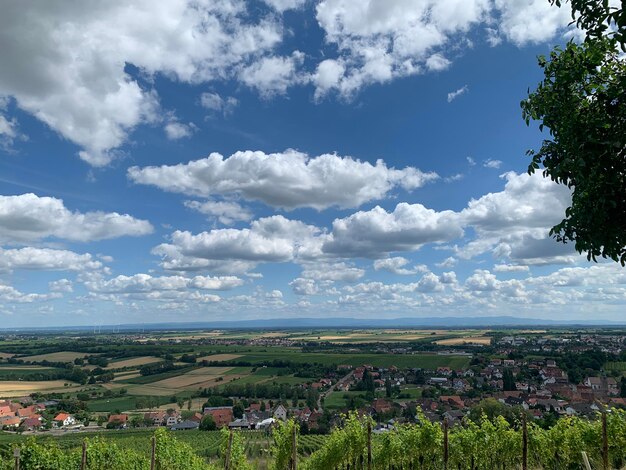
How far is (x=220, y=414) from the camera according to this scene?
2749 inches

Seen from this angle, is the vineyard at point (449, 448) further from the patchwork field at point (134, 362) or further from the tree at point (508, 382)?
the patchwork field at point (134, 362)

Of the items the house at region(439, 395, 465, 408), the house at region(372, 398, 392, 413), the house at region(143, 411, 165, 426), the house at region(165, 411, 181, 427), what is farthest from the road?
the house at region(143, 411, 165, 426)

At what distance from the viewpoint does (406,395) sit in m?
73.1

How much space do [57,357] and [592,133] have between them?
551 ft

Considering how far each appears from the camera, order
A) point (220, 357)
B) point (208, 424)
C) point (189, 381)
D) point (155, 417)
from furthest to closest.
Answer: point (220, 357), point (189, 381), point (155, 417), point (208, 424)

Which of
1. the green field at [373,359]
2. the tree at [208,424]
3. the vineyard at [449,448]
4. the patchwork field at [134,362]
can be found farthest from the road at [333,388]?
the patchwork field at [134,362]

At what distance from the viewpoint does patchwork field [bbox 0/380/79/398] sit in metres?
89.9

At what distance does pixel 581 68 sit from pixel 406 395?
242 feet

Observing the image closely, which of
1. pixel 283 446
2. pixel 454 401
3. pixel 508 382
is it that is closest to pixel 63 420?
pixel 454 401

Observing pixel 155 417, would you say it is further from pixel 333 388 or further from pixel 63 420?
pixel 333 388

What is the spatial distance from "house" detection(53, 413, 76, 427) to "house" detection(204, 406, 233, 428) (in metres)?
21.1

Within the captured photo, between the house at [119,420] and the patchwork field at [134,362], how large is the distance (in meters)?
57.9

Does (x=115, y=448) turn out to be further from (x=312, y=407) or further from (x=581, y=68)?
(x=312, y=407)

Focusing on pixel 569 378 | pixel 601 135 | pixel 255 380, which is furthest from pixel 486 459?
pixel 255 380
